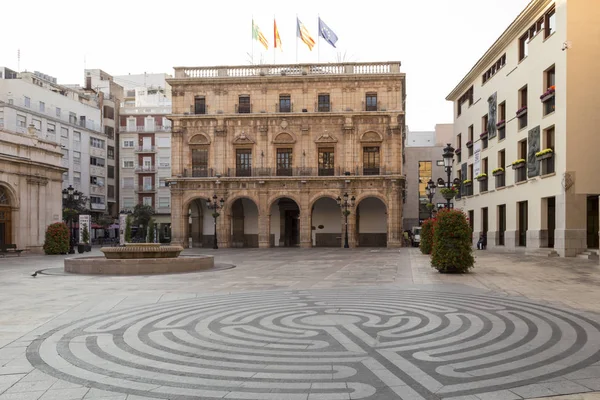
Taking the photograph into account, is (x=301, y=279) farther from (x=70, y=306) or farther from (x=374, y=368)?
(x=374, y=368)

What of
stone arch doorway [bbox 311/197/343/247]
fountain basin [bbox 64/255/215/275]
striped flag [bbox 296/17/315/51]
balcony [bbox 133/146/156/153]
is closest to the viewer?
fountain basin [bbox 64/255/215/275]

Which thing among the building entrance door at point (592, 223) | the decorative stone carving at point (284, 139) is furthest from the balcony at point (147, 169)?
the building entrance door at point (592, 223)

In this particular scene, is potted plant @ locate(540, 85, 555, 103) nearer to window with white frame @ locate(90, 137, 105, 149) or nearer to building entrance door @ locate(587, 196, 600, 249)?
building entrance door @ locate(587, 196, 600, 249)

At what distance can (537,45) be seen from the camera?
84.9 ft

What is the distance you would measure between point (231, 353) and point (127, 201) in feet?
207

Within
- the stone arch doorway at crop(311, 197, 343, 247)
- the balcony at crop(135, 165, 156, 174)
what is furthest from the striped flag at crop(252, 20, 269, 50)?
the balcony at crop(135, 165, 156, 174)

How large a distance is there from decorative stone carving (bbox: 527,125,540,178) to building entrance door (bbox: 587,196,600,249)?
108 inches

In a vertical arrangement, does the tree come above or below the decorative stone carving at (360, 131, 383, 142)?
below

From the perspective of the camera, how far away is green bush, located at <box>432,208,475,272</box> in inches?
621

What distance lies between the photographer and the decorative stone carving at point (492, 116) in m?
32.6

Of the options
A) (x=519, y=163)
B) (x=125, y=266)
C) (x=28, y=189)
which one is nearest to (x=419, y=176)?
(x=519, y=163)

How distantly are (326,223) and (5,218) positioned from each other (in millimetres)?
24879

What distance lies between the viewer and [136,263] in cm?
1730

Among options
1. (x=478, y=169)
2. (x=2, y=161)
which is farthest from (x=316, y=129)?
(x=2, y=161)
